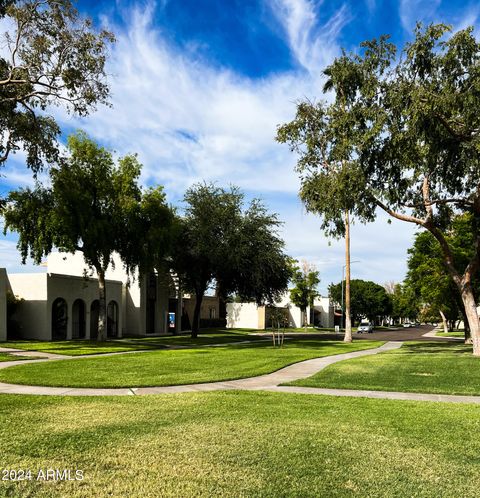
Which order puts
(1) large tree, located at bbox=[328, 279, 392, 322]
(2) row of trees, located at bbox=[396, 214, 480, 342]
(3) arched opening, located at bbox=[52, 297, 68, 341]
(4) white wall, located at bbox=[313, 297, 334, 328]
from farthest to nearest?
(1) large tree, located at bbox=[328, 279, 392, 322] < (4) white wall, located at bbox=[313, 297, 334, 328] < (2) row of trees, located at bbox=[396, 214, 480, 342] < (3) arched opening, located at bbox=[52, 297, 68, 341]

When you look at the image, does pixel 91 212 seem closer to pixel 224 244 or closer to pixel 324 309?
pixel 224 244

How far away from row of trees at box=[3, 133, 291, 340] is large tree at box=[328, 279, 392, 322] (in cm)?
6592

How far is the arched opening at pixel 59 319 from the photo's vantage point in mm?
32625

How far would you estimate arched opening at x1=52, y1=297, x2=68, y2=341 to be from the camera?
32.6 meters

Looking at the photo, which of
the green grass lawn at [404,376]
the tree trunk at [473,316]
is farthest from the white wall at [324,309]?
the green grass lawn at [404,376]

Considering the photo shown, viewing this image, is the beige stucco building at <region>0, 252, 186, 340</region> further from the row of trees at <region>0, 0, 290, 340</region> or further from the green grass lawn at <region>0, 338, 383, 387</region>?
the green grass lawn at <region>0, 338, 383, 387</region>

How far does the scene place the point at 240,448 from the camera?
20.3ft

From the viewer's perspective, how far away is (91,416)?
26.2 feet

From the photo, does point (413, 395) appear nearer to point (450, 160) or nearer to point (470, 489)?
point (470, 489)

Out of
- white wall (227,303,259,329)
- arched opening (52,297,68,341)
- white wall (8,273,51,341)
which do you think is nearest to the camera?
white wall (8,273,51,341)

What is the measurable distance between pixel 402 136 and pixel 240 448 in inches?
613

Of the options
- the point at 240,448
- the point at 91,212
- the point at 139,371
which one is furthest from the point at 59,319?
the point at 240,448

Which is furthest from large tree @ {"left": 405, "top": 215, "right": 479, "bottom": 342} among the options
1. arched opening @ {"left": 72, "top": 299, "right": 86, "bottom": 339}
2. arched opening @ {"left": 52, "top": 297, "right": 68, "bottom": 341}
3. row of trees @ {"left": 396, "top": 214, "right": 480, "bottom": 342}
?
arched opening @ {"left": 52, "top": 297, "right": 68, "bottom": 341}

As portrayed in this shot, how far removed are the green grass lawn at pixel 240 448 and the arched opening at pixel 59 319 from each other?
80.2 feet
